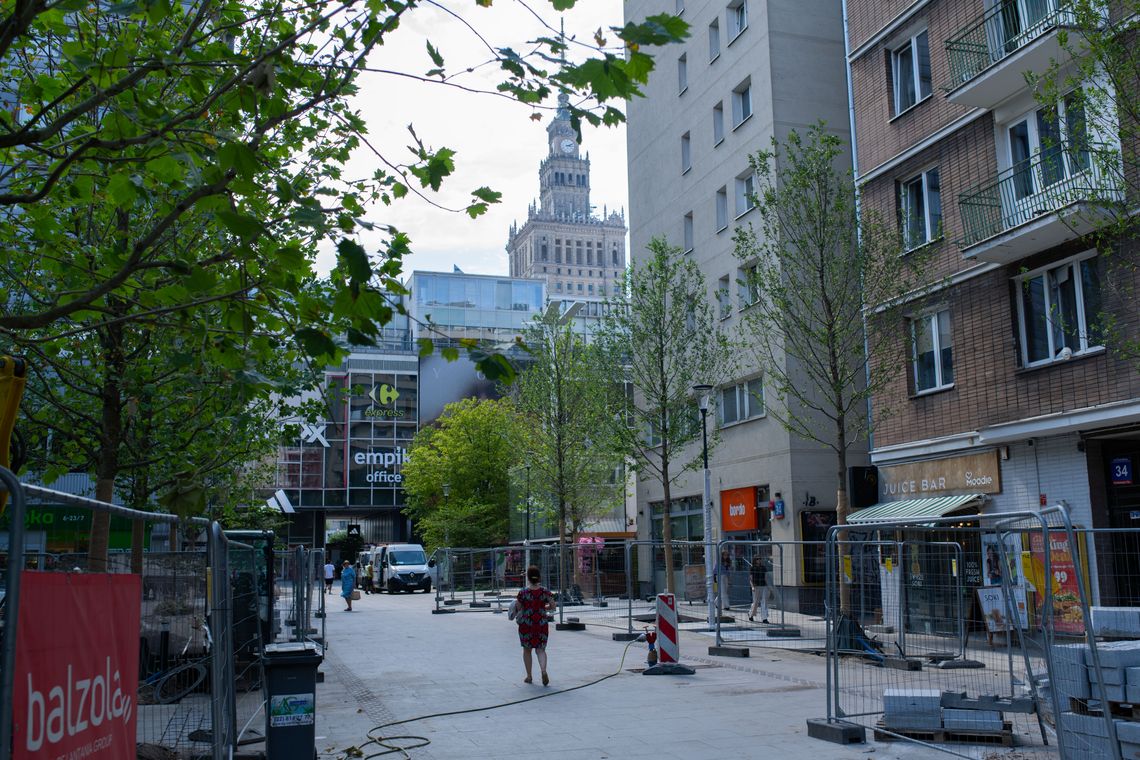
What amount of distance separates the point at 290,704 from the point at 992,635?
715 cm

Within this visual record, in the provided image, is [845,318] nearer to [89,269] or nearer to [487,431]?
[89,269]

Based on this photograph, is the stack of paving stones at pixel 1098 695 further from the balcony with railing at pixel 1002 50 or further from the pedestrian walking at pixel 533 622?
the balcony with railing at pixel 1002 50

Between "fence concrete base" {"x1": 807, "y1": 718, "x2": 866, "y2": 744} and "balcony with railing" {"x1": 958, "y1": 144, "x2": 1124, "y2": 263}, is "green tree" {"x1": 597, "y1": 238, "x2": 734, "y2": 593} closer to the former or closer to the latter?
"balcony with railing" {"x1": 958, "y1": 144, "x2": 1124, "y2": 263}

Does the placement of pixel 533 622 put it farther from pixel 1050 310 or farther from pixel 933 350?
pixel 933 350

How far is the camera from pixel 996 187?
19234 mm

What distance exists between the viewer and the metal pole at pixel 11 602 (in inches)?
143

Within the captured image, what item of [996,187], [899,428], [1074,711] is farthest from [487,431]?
[1074,711]

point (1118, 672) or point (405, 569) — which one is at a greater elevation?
point (1118, 672)

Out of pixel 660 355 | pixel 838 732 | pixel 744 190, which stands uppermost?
pixel 744 190

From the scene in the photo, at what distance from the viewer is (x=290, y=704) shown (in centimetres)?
890

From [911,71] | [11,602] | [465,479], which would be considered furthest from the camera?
[465,479]

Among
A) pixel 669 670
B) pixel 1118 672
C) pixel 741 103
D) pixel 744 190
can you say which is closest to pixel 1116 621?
pixel 1118 672

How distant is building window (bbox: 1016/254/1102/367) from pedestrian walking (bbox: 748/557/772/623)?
626cm

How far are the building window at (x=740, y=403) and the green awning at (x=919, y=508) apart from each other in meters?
7.85
